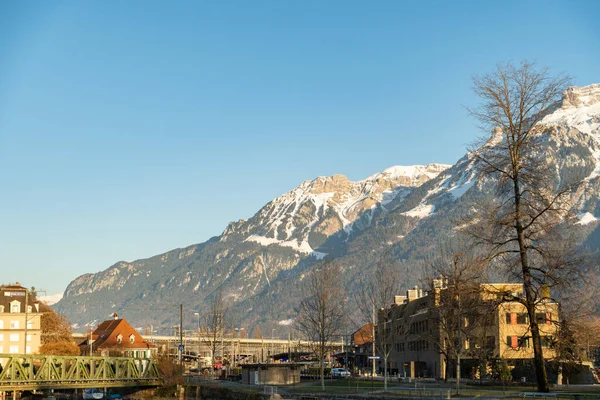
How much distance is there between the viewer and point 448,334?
79188 mm

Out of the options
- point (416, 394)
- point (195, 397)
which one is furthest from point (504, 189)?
point (195, 397)

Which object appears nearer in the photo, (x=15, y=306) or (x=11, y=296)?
(x=15, y=306)

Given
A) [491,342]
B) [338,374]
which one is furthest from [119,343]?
[491,342]

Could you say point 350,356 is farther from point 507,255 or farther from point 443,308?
point 507,255

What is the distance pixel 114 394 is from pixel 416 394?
46.4m

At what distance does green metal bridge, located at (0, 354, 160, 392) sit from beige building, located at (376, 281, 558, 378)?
26.8 meters

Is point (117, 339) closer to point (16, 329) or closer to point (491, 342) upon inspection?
point (16, 329)

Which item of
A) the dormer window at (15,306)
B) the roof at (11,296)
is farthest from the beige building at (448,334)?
the roof at (11,296)

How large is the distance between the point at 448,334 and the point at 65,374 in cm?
3791

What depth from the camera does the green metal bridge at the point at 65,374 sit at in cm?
7064

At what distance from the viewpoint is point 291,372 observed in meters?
93.9

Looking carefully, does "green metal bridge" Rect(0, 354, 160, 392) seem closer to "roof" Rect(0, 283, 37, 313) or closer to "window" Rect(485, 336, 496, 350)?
"window" Rect(485, 336, 496, 350)

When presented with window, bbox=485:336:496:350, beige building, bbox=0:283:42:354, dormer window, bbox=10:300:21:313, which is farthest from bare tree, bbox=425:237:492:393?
dormer window, bbox=10:300:21:313

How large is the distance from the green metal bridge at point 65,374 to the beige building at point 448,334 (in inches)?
1054
